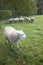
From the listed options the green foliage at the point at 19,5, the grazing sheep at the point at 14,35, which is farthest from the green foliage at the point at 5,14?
the grazing sheep at the point at 14,35

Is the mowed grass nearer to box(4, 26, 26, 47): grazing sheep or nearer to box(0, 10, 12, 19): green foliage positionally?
box(4, 26, 26, 47): grazing sheep

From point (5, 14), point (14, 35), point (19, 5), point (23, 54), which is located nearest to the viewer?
point (23, 54)

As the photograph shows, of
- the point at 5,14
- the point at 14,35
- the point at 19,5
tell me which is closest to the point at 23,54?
the point at 14,35

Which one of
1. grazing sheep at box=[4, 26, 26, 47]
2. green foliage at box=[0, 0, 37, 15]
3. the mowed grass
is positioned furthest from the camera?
green foliage at box=[0, 0, 37, 15]

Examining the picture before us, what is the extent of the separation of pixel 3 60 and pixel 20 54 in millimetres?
695

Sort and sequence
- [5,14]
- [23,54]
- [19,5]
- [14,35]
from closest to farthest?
[23,54]
[14,35]
[19,5]
[5,14]

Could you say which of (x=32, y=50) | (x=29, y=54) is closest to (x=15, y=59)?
(x=29, y=54)

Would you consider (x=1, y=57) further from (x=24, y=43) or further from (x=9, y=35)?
(x=24, y=43)

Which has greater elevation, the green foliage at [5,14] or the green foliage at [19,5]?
Result: the green foliage at [19,5]

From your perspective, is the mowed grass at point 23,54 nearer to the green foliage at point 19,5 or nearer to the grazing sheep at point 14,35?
the grazing sheep at point 14,35

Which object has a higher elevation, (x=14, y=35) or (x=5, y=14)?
(x=14, y=35)

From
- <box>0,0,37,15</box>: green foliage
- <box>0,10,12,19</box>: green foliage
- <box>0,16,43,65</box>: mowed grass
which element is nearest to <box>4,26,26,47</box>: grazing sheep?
<box>0,16,43,65</box>: mowed grass

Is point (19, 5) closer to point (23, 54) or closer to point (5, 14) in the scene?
point (23, 54)

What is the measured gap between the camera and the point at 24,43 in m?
6.68
